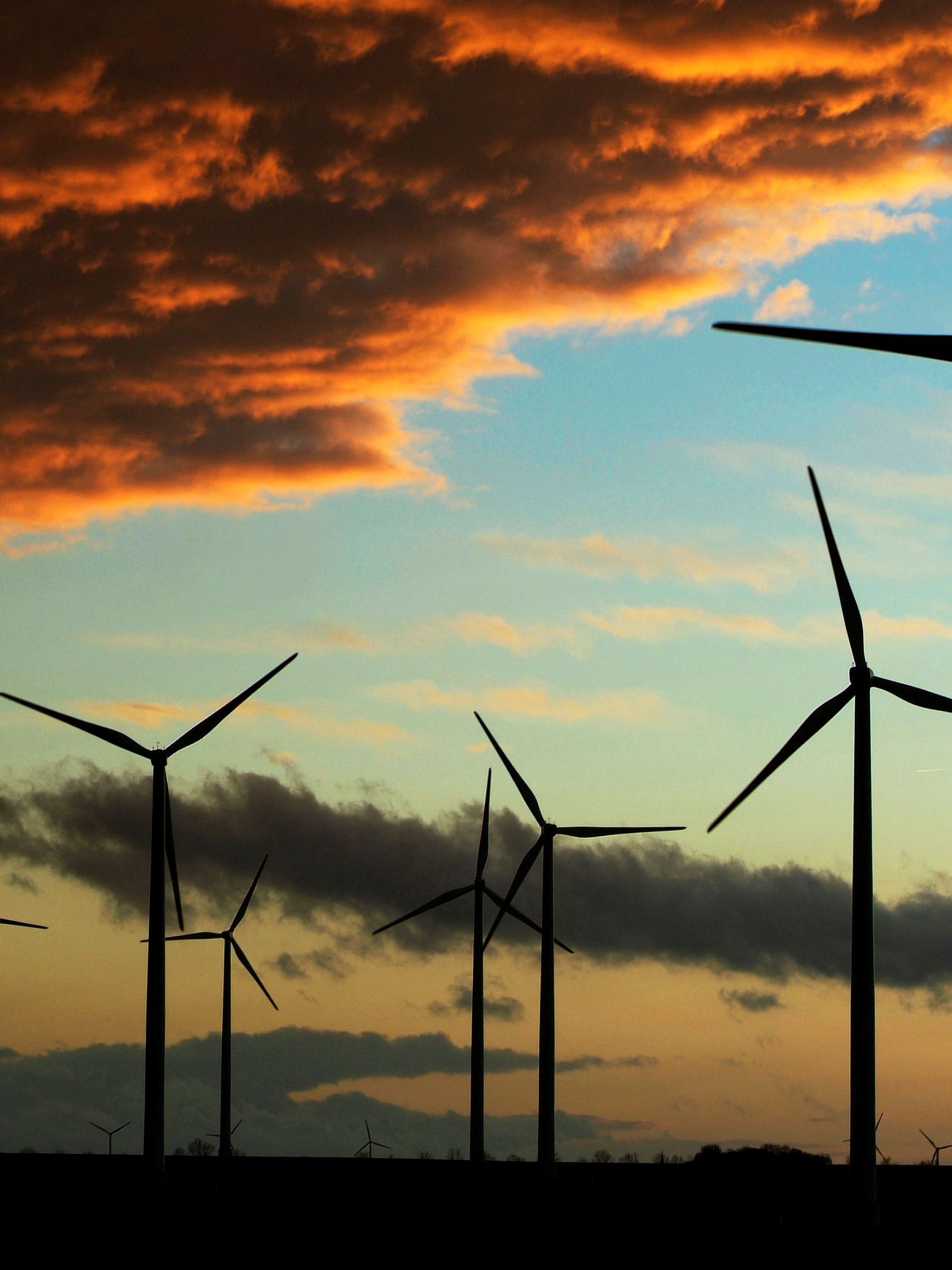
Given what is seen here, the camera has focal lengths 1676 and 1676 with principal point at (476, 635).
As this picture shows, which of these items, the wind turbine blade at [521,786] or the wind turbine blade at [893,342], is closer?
the wind turbine blade at [893,342]

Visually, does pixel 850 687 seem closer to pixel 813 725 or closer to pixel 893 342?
pixel 813 725

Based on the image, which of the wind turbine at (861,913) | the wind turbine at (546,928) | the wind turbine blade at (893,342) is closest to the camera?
the wind turbine blade at (893,342)

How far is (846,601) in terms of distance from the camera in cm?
6650

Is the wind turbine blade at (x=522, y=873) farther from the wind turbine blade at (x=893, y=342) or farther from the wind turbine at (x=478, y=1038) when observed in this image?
the wind turbine blade at (x=893, y=342)

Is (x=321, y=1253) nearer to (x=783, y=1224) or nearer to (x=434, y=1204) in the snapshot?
(x=783, y=1224)

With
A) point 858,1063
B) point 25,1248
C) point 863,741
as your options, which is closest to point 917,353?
point 863,741

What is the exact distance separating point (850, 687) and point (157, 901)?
109ft

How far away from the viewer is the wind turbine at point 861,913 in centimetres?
5769

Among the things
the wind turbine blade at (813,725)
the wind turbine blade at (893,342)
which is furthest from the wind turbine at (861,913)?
the wind turbine blade at (893,342)

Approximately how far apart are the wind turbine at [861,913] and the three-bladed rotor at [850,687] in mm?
35

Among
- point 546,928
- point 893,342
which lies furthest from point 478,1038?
point 893,342

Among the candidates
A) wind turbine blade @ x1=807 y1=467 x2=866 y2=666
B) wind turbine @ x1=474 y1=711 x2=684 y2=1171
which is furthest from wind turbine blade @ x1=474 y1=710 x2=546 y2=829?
wind turbine blade @ x1=807 y1=467 x2=866 y2=666

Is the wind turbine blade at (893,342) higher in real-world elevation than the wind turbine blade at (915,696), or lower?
higher

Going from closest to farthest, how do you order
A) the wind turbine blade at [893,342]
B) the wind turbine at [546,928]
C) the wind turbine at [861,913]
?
the wind turbine blade at [893,342] < the wind turbine at [861,913] < the wind turbine at [546,928]
